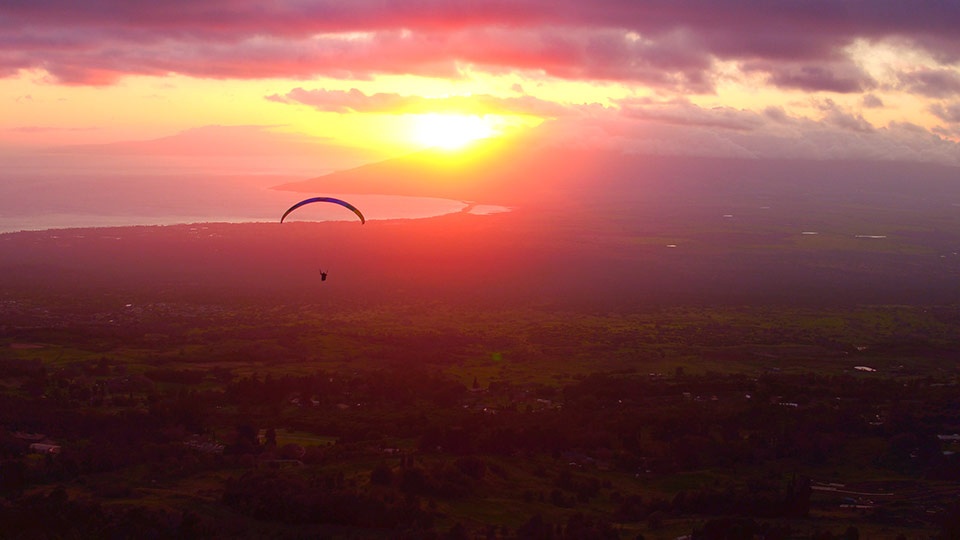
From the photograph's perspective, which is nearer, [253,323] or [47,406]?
[47,406]

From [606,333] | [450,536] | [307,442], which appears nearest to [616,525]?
[450,536]

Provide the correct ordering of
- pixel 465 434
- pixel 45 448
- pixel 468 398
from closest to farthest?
pixel 45 448, pixel 465 434, pixel 468 398

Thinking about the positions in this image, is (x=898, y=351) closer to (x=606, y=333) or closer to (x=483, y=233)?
(x=606, y=333)

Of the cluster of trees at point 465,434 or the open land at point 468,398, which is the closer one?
the open land at point 468,398

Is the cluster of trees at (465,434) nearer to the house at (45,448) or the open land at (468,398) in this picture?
the open land at (468,398)

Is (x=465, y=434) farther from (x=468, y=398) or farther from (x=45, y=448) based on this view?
(x=45, y=448)

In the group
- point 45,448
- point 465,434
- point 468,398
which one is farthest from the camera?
point 468,398

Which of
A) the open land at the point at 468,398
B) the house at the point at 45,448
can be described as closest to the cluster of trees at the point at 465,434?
the open land at the point at 468,398

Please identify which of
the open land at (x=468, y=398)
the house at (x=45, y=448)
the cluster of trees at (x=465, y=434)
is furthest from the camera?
the house at (x=45, y=448)

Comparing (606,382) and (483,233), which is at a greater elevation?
(483,233)

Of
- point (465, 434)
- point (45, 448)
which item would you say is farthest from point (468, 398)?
point (45, 448)

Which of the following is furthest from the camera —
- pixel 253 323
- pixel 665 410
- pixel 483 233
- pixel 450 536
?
pixel 483 233
